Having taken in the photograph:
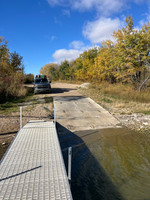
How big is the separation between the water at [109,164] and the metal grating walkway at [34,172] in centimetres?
93

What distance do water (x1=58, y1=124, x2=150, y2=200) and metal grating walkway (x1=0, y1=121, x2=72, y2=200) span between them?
926 mm

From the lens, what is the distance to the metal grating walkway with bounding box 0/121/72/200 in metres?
2.47

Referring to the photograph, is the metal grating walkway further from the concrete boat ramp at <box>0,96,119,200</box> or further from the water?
the water

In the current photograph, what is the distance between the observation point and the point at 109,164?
4.77 m

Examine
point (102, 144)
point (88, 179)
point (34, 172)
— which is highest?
point (34, 172)

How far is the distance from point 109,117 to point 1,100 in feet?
26.5

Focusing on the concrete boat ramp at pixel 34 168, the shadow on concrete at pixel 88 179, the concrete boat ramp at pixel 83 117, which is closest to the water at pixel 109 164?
the shadow on concrete at pixel 88 179

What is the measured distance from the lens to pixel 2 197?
235 centimetres

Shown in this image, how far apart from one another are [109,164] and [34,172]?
2577mm

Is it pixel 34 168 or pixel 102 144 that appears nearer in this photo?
pixel 34 168

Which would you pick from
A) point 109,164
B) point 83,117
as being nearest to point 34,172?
point 109,164

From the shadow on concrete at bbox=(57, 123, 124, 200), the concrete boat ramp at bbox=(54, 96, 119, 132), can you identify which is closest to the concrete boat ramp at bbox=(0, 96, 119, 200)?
the shadow on concrete at bbox=(57, 123, 124, 200)

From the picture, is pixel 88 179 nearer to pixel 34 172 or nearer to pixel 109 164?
pixel 109 164

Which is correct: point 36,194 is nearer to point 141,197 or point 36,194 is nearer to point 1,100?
point 141,197
